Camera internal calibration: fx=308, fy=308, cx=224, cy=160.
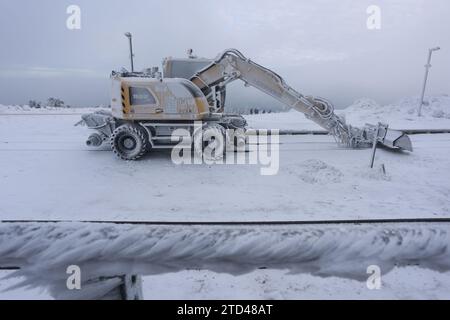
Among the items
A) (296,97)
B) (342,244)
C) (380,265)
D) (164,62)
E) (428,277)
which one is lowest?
(428,277)

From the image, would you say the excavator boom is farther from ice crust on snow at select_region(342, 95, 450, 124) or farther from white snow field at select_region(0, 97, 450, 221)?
ice crust on snow at select_region(342, 95, 450, 124)

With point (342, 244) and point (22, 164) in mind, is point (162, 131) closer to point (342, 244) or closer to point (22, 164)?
point (22, 164)

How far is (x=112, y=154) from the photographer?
9.69 meters

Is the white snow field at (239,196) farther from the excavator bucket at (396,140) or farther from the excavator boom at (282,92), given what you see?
the excavator boom at (282,92)

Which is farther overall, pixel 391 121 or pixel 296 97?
pixel 391 121

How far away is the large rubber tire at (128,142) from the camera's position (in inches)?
348

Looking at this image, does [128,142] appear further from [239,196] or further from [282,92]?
[282,92]

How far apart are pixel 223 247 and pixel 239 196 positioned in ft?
13.0

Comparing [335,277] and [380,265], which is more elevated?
[380,265]

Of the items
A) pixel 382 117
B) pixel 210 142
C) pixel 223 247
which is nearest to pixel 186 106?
pixel 210 142

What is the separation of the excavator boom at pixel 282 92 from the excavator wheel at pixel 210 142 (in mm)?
1649

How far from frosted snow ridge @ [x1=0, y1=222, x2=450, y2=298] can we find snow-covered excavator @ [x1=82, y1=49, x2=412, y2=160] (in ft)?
20.9
